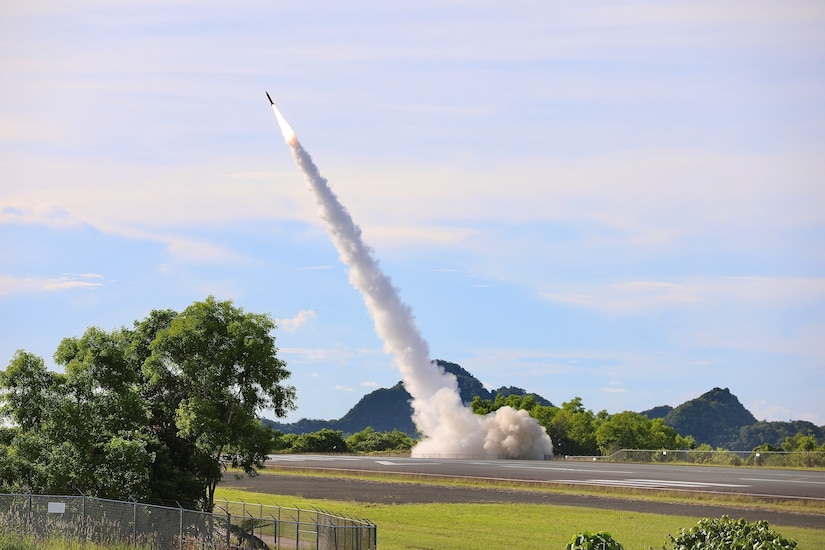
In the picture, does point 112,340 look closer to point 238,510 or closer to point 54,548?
point 54,548

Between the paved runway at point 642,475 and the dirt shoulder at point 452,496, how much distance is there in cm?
479

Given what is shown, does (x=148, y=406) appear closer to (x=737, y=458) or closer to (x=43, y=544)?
(x=43, y=544)

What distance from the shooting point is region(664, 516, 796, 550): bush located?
66.1ft

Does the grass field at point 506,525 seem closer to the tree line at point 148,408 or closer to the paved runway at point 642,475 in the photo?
the tree line at point 148,408

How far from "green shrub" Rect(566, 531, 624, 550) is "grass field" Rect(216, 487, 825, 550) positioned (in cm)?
1793

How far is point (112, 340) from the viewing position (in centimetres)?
3959

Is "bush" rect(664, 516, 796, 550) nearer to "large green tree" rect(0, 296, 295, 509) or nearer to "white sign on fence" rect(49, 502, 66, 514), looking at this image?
"white sign on fence" rect(49, 502, 66, 514)

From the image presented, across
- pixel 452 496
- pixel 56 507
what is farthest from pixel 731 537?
pixel 452 496

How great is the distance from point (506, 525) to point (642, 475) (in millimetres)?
30793

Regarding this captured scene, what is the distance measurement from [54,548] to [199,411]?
9023mm

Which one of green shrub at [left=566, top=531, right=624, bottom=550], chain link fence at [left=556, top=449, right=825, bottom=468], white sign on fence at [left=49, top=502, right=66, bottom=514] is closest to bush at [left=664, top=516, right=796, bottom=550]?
green shrub at [left=566, top=531, right=624, bottom=550]

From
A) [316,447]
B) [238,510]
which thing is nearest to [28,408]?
[238,510]

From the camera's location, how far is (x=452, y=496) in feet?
205

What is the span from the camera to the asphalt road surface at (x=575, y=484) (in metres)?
53.4
